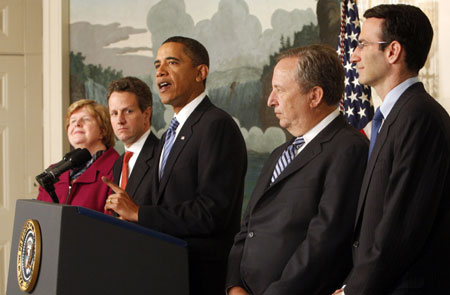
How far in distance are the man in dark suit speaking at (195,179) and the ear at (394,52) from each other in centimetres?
115

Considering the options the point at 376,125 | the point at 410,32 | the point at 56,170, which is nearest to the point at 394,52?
the point at 410,32

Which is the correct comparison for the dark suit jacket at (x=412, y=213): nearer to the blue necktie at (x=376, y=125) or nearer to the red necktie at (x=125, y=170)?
the blue necktie at (x=376, y=125)

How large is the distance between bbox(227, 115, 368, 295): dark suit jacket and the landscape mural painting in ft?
11.3

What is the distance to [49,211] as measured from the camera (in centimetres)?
276

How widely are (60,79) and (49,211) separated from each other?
16.9 ft

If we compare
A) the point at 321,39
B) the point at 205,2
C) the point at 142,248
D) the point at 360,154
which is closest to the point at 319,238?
the point at 360,154

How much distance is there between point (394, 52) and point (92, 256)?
1.45 metres

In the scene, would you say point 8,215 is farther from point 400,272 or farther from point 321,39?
point 400,272

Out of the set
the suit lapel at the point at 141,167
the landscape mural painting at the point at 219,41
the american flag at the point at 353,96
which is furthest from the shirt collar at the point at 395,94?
the landscape mural painting at the point at 219,41

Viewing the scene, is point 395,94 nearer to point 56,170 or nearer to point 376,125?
point 376,125

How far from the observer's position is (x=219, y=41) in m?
6.93

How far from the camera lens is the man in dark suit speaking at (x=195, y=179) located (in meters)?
3.36

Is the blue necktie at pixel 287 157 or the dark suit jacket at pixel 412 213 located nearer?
the dark suit jacket at pixel 412 213

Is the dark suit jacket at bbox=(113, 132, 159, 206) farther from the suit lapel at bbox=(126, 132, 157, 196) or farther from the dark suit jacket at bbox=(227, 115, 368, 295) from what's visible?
the dark suit jacket at bbox=(227, 115, 368, 295)
